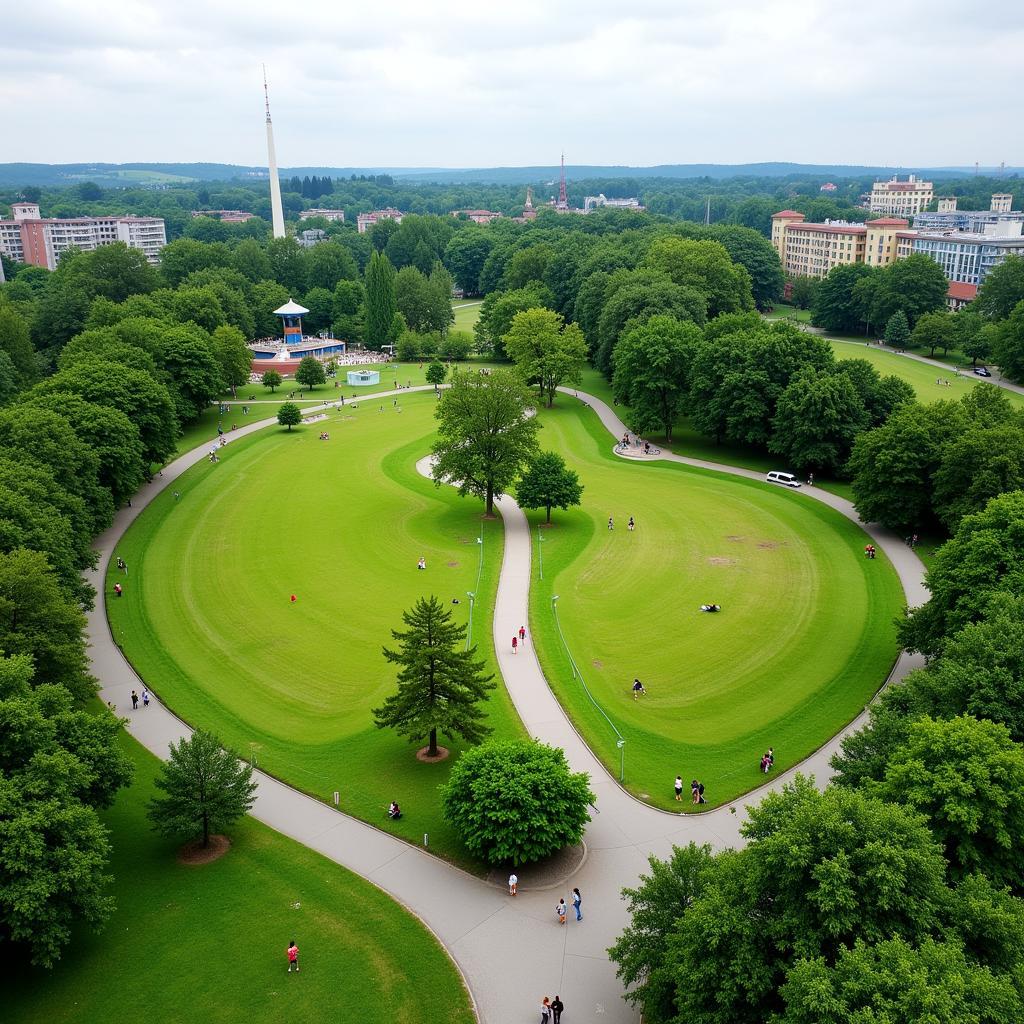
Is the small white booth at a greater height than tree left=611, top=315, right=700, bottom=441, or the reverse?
tree left=611, top=315, right=700, bottom=441

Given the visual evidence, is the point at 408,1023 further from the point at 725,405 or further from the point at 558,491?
the point at 725,405

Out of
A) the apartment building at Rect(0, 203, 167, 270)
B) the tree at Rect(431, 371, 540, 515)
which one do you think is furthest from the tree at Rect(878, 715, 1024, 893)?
the apartment building at Rect(0, 203, 167, 270)

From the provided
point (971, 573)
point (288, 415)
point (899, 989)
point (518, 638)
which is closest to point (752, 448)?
point (518, 638)

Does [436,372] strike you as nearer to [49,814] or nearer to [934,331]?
[934,331]

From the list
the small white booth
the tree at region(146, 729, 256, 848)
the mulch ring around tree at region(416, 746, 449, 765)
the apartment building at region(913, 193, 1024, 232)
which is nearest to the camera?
the tree at region(146, 729, 256, 848)

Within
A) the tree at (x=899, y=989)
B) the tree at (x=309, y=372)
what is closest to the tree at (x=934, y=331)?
the tree at (x=309, y=372)

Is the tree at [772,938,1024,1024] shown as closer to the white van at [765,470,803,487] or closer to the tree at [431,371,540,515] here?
the tree at [431,371,540,515]
